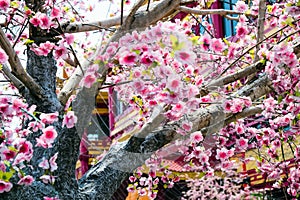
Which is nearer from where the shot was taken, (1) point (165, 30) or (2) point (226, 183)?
(1) point (165, 30)

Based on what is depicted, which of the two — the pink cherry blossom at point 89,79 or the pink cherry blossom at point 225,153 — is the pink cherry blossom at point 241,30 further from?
the pink cherry blossom at point 89,79

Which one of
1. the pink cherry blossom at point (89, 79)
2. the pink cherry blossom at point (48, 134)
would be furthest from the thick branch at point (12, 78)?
the pink cherry blossom at point (48, 134)

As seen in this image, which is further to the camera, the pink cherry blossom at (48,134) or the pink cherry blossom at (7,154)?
the pink cherry blossom at (48,134)

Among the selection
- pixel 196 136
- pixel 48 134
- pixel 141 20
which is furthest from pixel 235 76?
pixel 48 134

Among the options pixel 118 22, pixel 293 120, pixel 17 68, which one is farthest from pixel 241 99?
pixel 17 68

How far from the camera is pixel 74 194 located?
3.39 meters

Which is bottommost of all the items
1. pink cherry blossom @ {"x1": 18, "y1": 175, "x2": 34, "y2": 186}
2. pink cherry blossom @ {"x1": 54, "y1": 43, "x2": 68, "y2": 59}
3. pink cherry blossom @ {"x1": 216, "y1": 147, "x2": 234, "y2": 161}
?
pink cherry blossom @ {"x1": 216, "y1": 147, "x2": 234, "y2": 161}

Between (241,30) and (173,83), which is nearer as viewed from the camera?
(173,83)

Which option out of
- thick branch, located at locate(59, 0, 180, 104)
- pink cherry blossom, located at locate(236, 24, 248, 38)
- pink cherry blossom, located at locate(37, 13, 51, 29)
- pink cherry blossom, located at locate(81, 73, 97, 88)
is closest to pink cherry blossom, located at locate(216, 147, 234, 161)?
pink cherry blossom, located at locate(236, 24, 248, 38)

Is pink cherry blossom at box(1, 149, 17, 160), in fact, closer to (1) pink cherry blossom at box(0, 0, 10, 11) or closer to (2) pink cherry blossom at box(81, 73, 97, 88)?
(2) pink cherry blossom at box(81, 73, 97, 88)

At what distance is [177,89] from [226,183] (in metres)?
9.17

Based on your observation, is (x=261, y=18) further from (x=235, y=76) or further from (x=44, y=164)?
(x=44, y=164)

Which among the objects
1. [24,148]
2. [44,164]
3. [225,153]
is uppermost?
[24,148]

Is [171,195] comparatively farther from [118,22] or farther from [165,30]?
[165,30]
